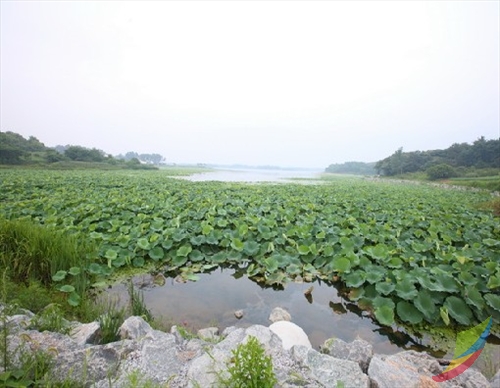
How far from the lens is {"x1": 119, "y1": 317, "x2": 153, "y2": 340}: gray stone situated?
2.10m

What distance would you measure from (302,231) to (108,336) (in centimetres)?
377

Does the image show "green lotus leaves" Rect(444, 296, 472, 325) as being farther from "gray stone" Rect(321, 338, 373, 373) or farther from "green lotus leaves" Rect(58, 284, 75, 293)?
"green lotus leaves" Rect(58, 284, 75, 293)

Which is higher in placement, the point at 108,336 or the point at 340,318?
the point at 108,336

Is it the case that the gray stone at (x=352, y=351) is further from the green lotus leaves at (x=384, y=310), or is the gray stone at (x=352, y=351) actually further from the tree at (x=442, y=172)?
the tree at (x=442, y=172)

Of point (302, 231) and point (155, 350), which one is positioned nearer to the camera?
point (155, 350)

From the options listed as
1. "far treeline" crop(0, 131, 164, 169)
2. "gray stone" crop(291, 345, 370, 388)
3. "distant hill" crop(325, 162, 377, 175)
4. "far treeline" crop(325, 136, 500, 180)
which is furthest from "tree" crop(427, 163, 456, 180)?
"distant hill" crop(325, 162, 377, 175)

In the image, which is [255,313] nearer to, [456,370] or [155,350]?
[155,350]

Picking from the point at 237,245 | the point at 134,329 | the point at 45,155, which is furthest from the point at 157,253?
the point at 45,155

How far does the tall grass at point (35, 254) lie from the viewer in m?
3.11

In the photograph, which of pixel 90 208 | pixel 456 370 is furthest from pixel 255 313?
pixel 90 208

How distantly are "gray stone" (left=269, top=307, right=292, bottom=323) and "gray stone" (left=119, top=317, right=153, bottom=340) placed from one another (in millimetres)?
1468

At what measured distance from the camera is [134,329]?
2.15 m

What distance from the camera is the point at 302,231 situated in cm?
511

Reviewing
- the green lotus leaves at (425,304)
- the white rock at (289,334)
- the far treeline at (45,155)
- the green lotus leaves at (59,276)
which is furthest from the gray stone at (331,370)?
the far treeline at (45,155)
